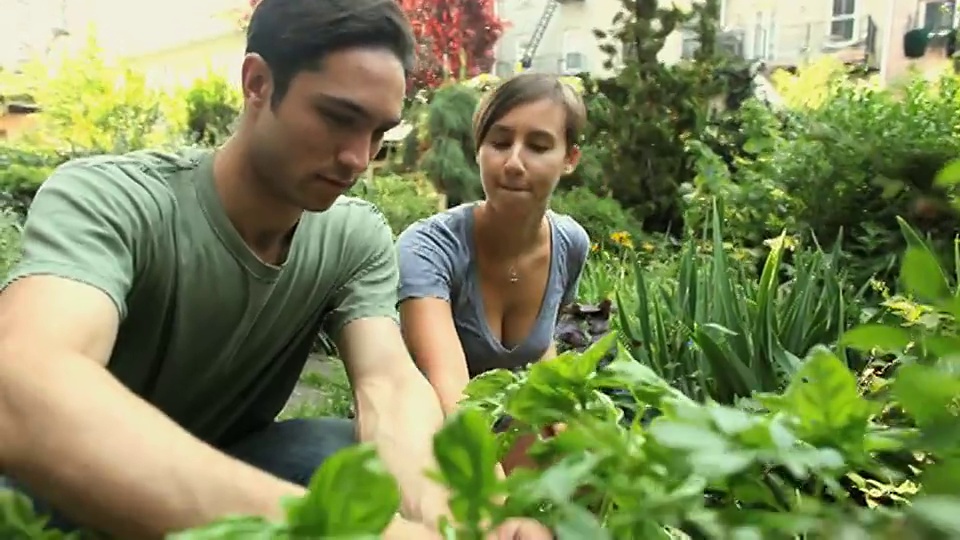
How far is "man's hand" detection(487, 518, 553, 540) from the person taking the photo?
1.93 ft

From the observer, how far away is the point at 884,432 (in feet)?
1.52

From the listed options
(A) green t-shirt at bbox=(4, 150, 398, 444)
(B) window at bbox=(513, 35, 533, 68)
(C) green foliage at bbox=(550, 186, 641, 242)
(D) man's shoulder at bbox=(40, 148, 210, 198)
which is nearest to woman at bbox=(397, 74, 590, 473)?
(A) green t-shirt at bbox=(4, 150, 398, 444)

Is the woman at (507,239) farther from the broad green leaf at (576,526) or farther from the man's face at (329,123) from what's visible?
Answer: the broad green leaf at (576,526)

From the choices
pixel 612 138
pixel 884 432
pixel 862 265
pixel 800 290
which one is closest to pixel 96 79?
pixel 612 138

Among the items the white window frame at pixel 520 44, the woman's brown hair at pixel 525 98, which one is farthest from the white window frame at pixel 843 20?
the woman's brown hair at pixel 525 98

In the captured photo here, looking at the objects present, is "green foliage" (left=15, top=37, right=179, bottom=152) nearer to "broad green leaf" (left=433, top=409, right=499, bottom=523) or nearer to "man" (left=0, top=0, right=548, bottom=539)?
"man" (left=0, top=0, right=548, bottom=539)

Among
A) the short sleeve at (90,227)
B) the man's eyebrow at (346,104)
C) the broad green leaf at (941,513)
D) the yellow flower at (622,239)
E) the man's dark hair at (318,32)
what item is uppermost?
the man's dark hair at (318,32)

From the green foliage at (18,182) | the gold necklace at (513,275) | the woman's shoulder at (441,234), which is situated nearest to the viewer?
the woman's shoulder at (441,234)

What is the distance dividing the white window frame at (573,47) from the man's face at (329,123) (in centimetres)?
949

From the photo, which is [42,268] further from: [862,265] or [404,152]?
[404,152]

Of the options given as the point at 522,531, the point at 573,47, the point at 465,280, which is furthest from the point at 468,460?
the point at 573,47

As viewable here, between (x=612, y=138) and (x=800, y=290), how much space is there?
4.01m

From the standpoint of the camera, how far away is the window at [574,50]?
10.5 m

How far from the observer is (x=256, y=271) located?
129 cm
